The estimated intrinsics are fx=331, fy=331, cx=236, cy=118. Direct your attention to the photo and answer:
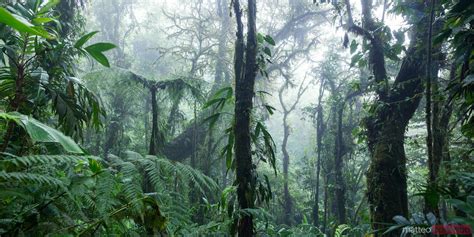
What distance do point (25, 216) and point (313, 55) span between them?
15.3m

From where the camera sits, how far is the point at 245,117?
8.64 ft

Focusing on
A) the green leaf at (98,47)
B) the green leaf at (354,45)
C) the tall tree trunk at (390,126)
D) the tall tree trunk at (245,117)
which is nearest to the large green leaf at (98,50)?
the green leaf at (98,47)

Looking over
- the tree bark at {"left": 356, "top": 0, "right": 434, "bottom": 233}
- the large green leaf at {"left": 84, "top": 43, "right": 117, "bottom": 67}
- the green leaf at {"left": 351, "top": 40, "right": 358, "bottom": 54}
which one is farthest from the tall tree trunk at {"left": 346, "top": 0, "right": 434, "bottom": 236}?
the large green leaf at {"left": 84, "top": 43, "right": 117, "bottom": 67}

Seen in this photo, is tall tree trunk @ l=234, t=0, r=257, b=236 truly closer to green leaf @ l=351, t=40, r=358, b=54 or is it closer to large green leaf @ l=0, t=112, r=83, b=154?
large green leaf @ l=0, t=112, r=83, b=154

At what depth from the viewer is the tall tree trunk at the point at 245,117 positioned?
8.14 feet

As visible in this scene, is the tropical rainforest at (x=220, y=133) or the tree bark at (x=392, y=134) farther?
the tree bark at (x=392, y=134)

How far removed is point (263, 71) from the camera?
299 cm

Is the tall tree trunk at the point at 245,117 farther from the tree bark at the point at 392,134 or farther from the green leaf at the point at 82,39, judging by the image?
the tree bark at the point at 392,134

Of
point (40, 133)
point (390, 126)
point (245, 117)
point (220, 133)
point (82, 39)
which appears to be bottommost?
point (40, 133)

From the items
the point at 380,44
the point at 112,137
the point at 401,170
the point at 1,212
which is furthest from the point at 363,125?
the point at 112,137

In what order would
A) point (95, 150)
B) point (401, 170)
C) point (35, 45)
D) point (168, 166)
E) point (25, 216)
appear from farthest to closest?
point (95, 150), point (401, 170), point (35, 45), point (168, 166), point (25, 216)

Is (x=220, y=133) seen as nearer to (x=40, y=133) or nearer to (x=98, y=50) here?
(x=98, y=50)

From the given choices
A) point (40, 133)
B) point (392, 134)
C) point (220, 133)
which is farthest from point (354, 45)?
point (220, 133)

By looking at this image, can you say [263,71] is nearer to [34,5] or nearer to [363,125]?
[34,5]
